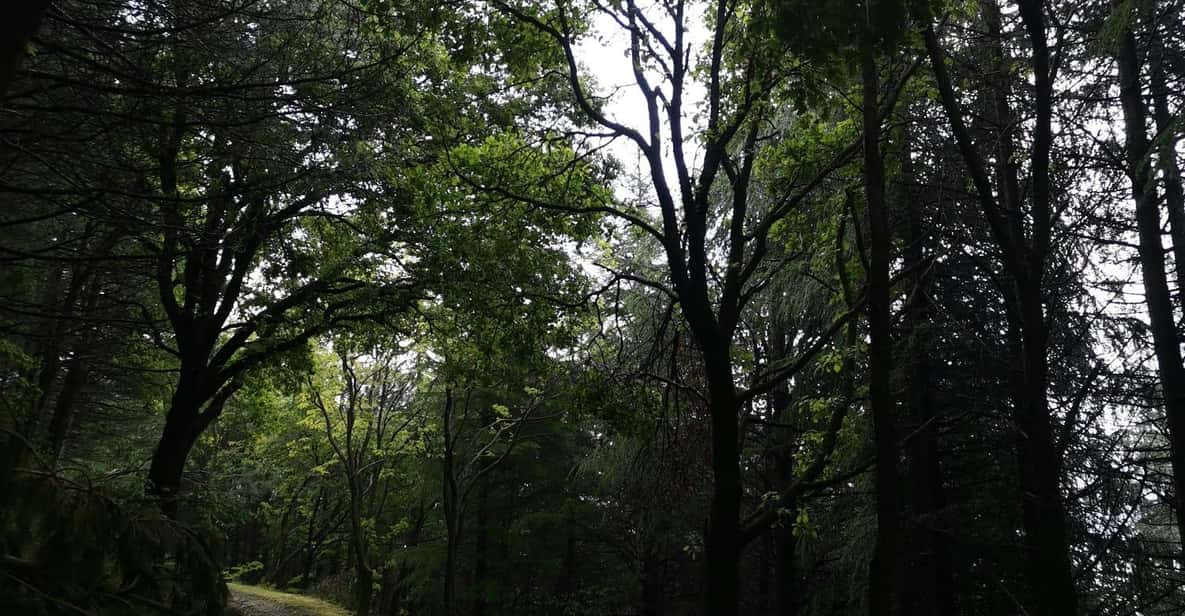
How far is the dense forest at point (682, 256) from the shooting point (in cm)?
409

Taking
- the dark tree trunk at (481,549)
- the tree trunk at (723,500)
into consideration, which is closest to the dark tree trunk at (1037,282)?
the tree trunk at (723,500)

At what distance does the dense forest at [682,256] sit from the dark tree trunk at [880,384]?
25 mm

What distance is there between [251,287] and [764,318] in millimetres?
8555

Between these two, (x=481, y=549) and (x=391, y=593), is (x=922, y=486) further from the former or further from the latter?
(x=391, y=593)

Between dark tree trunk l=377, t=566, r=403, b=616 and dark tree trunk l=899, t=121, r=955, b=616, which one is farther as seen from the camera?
dark tree trunk l=377, t=566, r=403, b=616

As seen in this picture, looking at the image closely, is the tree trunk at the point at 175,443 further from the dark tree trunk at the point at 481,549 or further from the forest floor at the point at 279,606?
the dark tree trunk at the point at 481,549

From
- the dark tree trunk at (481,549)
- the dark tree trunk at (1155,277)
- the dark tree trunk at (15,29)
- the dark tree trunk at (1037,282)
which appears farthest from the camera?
the dark tree trunk at (481,549)

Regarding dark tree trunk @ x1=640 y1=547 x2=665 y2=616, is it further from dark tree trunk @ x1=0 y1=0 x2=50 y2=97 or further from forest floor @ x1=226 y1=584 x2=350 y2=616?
dark tree trunk @ x1=0 y1=0 x2=50 y2=97

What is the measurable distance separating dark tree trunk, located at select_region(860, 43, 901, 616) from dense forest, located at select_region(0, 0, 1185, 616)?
2 cm

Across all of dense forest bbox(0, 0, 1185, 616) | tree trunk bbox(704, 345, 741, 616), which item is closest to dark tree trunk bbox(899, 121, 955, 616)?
dense forest bbox(0, 0, 1185, 616)

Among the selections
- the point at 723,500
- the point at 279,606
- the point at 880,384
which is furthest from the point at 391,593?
the point at 880,384

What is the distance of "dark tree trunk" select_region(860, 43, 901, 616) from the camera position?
4660 millimetres

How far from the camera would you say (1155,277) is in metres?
7.36

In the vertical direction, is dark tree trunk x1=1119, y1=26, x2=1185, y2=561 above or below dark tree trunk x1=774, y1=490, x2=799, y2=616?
above
